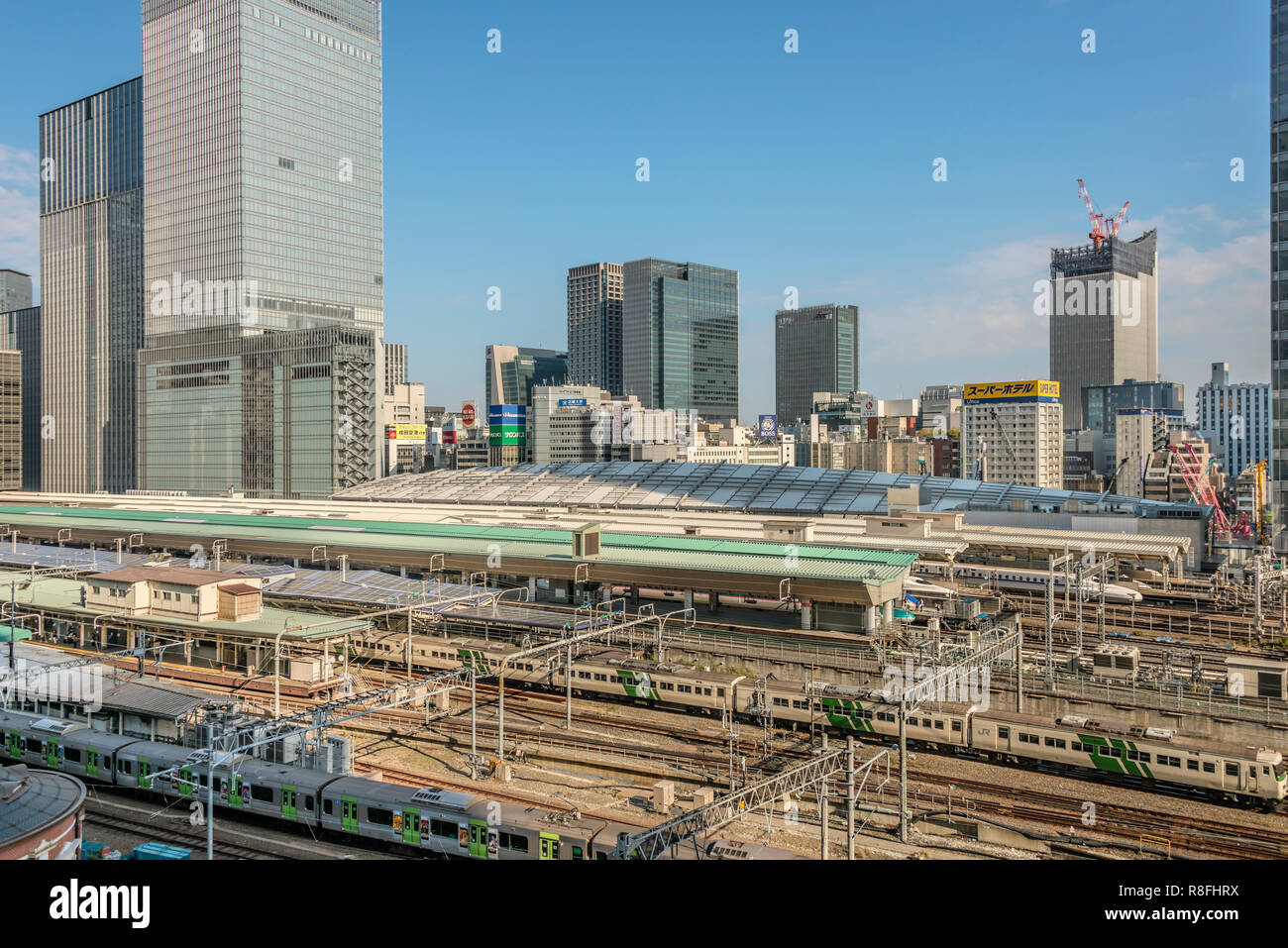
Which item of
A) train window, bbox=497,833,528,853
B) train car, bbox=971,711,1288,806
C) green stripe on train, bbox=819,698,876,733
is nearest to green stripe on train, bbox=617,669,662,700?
green stripe on train, bbox=819,698,876,733

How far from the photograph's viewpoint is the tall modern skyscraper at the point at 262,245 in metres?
88.2

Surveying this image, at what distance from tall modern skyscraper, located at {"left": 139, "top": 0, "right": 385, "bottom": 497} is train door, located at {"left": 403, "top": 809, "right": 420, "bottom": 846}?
7104cm

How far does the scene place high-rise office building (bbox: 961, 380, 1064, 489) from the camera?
5285 inches

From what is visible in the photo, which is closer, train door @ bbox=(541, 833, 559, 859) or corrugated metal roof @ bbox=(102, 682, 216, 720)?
train door @ bbox=(541, 833, 559, 859)

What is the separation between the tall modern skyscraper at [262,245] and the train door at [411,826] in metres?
71.0

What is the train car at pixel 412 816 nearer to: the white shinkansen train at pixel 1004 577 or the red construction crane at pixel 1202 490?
the white shinkansen train at pixel 1004 577

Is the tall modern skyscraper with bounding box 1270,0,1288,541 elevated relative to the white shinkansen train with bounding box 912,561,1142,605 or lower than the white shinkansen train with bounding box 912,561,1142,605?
elevated

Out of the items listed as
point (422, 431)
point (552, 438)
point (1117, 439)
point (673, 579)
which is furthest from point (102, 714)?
point (1117, 439)

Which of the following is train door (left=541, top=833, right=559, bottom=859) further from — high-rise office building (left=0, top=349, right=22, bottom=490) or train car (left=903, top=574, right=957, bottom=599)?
high-rise office building (left=0, top=349, right=22, bottom=490)

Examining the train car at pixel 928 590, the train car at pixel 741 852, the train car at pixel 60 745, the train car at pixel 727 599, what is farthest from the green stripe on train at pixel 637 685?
the train car at pixel 928 590

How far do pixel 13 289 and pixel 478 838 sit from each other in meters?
225

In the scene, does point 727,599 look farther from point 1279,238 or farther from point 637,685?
point 1279,238

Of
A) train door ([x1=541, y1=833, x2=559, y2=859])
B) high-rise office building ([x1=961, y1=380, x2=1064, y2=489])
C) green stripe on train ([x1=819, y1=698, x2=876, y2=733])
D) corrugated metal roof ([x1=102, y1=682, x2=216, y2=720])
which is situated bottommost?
green stripe on train ([x1=819, y1=698, x2=876, y2=733])
